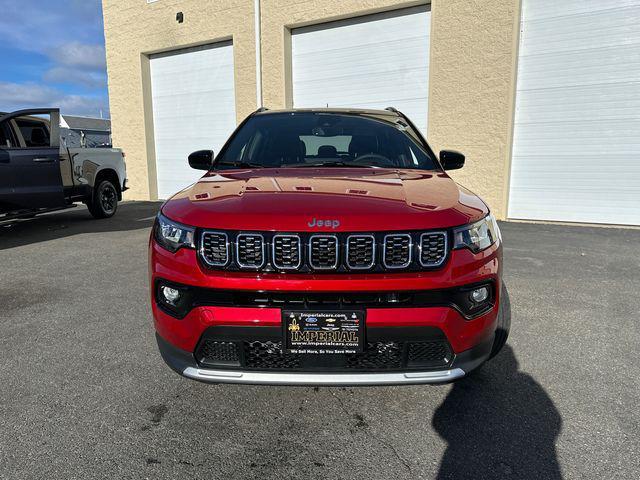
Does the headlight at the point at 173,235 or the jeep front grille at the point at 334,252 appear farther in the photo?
the headlight at the point at 173,235

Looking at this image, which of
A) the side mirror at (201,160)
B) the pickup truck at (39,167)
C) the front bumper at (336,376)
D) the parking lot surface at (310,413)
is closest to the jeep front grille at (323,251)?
the front bumper at (336,376)

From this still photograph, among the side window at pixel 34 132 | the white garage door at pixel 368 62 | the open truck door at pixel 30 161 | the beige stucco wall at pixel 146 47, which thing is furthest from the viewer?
the beige stucco wall at pixel 146 47

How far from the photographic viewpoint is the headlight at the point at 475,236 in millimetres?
1970

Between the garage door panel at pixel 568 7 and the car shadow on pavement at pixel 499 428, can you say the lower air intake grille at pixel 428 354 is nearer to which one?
the car shadow on pavement at pixel 499 428

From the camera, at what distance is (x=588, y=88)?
8062 mm

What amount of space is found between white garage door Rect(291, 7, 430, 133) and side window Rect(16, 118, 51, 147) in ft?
18.7

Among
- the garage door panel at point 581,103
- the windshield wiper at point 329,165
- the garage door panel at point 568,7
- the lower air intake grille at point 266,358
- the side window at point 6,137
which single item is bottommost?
the lower air intake grille at point 266,358

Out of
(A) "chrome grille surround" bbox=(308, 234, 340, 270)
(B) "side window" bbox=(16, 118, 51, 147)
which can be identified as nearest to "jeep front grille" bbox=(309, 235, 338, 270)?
(A) "chrome grille surround" bbox=(308, 234, 340, 270)

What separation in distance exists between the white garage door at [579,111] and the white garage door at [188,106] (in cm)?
713

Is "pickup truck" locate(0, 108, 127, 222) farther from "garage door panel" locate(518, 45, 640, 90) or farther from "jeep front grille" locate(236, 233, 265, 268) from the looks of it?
"garage door panel" locate(518, 45, 640, 90)

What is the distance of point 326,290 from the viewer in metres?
1.86

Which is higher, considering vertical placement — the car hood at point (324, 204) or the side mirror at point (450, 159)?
the side mirror at point (450, 159)

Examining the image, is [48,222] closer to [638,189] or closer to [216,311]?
[216,311]

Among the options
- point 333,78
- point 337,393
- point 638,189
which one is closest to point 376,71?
point 333,78
